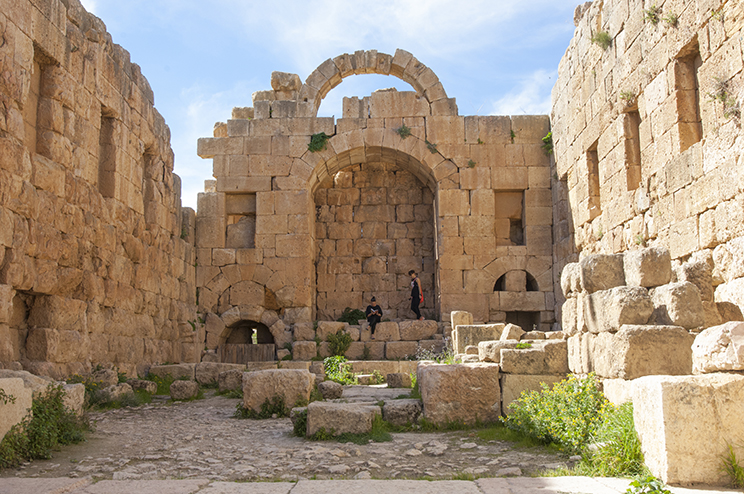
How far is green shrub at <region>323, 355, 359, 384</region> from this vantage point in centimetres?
1105

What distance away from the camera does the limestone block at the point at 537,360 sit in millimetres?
6867

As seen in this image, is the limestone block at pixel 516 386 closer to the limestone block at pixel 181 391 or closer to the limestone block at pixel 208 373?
the limestone block at pixel 181 391

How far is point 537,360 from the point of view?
22.6 ft

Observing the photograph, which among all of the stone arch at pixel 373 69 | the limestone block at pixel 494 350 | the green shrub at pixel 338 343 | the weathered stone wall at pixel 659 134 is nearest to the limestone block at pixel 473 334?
the weathered stone wall at pixel 659 134

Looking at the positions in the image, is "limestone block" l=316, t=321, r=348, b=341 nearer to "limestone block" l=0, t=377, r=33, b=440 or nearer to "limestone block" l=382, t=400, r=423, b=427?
"limestone block" l=382, t=400, r=423, b=427

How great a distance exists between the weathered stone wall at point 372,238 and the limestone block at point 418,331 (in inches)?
81.3

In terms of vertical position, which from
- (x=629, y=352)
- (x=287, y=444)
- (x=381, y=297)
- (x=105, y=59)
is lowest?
(x=287, y=444)

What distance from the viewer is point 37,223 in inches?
320

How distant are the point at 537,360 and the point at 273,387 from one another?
3.24 metres

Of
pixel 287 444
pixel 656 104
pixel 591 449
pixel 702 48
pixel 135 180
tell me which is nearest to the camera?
pixel 591 449

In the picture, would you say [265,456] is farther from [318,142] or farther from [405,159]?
[405,159]

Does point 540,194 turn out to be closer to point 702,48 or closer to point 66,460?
point 702,48

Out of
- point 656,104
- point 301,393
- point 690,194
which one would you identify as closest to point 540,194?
point 656,104

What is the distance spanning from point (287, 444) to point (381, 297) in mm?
9839
